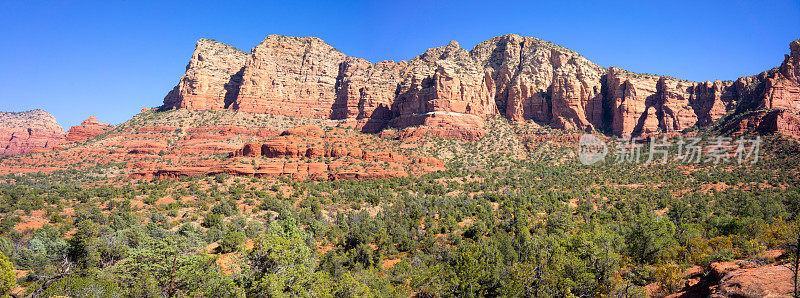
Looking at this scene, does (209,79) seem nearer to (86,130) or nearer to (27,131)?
(86,130)

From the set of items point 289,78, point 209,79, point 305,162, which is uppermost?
point 289,78

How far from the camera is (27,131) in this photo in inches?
5492

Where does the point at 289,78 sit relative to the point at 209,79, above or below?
above

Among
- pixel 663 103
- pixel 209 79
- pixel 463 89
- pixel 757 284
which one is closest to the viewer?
pixel 757 284

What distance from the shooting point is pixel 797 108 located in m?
66.8

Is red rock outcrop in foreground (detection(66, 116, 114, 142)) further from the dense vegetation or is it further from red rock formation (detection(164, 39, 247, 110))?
the dense vegetation

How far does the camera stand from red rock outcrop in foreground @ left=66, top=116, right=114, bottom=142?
273 feet

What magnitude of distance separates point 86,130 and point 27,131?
9789cm

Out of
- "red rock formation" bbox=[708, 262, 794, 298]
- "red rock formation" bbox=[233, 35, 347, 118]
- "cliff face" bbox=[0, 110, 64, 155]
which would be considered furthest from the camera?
"cliff face" bbox=[0, 110, 64, 155]

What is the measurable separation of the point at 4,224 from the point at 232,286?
3083 centimetres

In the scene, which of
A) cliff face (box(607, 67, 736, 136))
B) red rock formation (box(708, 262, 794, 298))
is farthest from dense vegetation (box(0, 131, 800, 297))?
cliff face (box(607, 67, 736, 136))

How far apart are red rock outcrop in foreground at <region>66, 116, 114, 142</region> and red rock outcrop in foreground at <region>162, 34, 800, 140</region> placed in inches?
713

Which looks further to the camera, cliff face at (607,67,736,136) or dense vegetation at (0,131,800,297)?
cliff face at (607,67,736,136)

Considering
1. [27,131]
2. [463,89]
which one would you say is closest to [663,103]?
Answer: [463,89]
